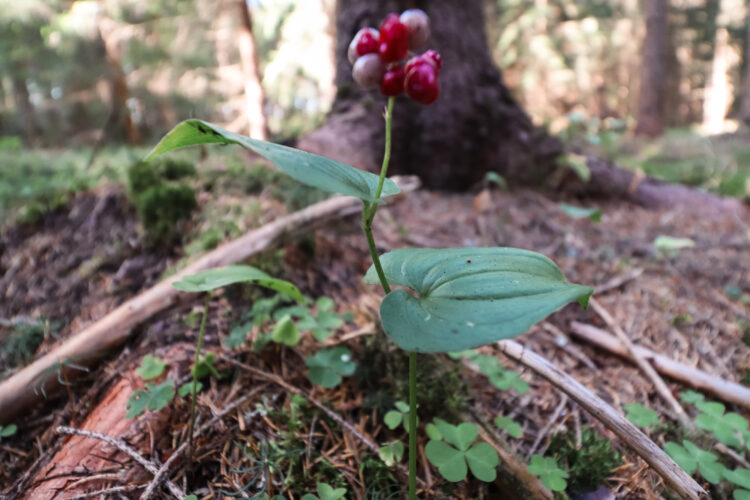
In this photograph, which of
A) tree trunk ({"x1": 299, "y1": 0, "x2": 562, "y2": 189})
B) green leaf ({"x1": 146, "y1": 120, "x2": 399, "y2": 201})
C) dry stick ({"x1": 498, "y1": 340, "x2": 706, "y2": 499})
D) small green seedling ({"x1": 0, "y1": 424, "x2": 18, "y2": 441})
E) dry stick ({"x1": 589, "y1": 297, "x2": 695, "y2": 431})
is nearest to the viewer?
green leaf ({"x1": 146, "y1": 120, "x2": 399, "y2": 201})

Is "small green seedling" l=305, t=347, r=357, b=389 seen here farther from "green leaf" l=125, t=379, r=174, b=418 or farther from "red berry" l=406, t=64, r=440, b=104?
"red berry" l=406, t=64, r=440, b=104

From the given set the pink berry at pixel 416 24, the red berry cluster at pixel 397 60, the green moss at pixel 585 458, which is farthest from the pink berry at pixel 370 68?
the green moss at pixel 585 458

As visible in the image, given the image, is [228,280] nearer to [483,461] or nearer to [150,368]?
[150,368]

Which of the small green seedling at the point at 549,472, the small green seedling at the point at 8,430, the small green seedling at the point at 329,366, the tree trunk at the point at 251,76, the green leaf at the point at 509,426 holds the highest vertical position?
the tree trunk at the point at 251,76

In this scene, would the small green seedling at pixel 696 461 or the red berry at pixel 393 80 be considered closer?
the red berry at pixel 393 80

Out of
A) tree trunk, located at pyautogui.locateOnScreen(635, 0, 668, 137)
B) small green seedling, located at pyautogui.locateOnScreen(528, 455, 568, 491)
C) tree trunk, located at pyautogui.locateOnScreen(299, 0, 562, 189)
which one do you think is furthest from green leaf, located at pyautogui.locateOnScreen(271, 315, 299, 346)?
tree trunk, located at pyautogui.locateOnScreen(635, 0, 668, 137)

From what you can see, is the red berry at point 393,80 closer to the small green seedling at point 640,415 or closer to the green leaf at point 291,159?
the green leaf at point 291,159

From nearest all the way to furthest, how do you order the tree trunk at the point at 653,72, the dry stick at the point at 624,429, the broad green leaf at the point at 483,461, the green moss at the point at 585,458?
1. the dry stick at the point at 624,429
2. the broad green leaf at the point at 483,461
3. the green moss at the point at 585,458
4. the tree trunk at the point at 653,72
